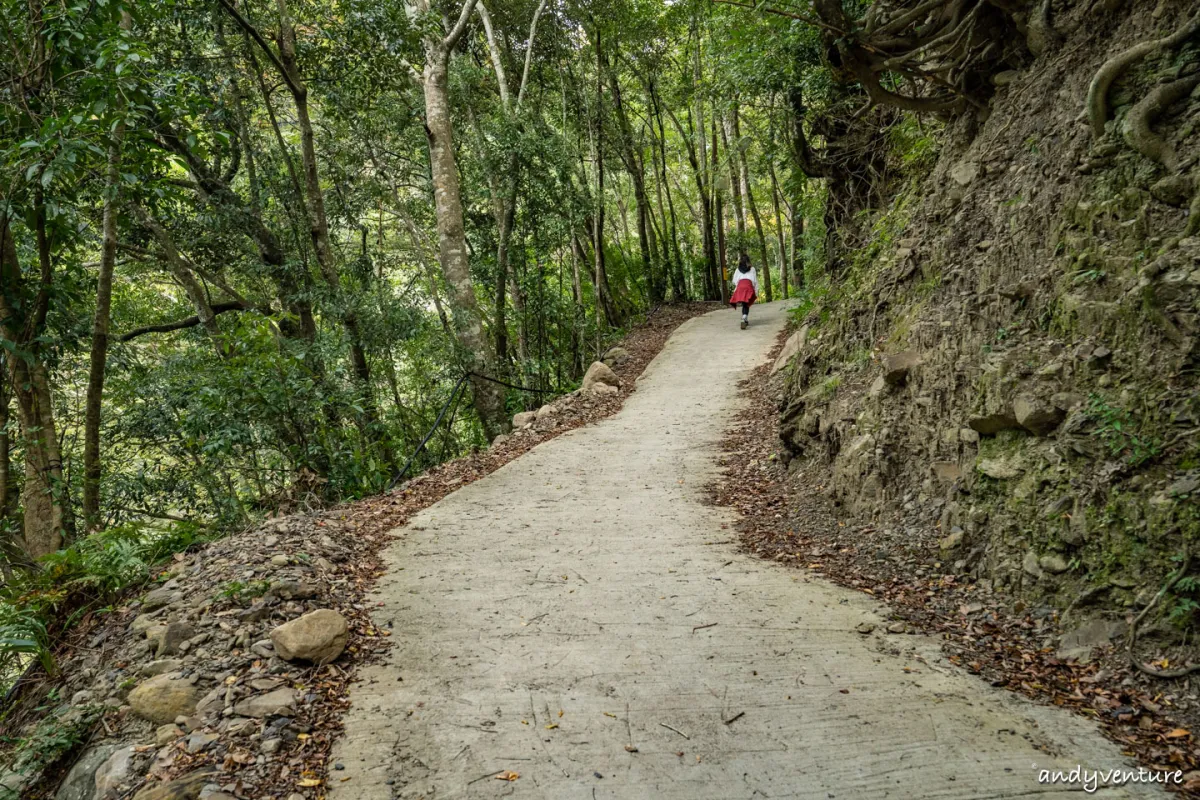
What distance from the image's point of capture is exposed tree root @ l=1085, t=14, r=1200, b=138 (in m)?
3.73

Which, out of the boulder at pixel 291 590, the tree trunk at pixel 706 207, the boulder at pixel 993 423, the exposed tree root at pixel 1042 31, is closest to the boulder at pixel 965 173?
the exposed tree root at pixel 1042 31

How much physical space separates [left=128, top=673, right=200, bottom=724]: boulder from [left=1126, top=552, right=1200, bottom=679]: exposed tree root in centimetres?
449

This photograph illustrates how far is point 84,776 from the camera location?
298 centimetres

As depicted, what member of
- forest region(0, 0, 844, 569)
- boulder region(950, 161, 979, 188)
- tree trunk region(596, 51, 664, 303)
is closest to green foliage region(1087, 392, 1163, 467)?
boulder region(950, 161, 979, 188)

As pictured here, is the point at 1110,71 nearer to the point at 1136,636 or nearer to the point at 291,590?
the point at 1136,636

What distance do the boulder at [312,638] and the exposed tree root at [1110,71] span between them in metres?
5.58

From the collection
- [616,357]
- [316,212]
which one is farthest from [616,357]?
[316,212]

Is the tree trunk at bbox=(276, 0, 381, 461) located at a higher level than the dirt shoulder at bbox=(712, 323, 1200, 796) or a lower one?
higher

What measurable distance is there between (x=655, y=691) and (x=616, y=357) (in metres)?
11.7

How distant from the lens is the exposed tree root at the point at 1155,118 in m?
3.64

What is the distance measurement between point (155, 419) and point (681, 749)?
28.0 feet

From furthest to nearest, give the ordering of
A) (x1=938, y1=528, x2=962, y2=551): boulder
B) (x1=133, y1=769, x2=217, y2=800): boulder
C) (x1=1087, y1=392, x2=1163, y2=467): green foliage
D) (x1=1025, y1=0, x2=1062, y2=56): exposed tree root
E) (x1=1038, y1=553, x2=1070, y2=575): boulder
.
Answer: (x1=1025, y1=0, x2=1062, y2=56): exposed tree root, (x1=938, y1=528, x2=962, y2=551): boulder, (x1=1038, y1=553, x2=1070, y2=575): boulder, (x1=1087, y1=392, x2=1163, y2=467): green foliage, (x1=133, y1=769, x2=217, y2=800): boulder

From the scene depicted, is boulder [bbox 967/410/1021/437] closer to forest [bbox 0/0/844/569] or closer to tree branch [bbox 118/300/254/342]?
forest [bbox 0/0/844/569]

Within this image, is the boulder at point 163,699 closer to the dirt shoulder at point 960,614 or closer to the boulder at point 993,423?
the dirt shoulder at point 960,614
